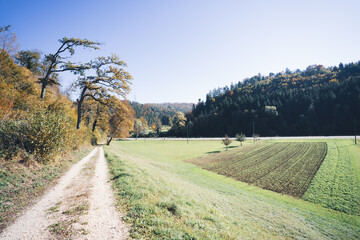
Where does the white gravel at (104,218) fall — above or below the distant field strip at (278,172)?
above

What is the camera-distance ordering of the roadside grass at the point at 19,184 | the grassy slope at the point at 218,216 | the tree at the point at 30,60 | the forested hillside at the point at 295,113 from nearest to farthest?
1. the grassy slope at the point at 218,216
2. the roadside grass at the point at 19,184
3. the tree at the point at 30,60
4. the forested hillside at the point at 295,113

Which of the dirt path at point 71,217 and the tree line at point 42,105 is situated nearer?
the dirt path at point 71,217

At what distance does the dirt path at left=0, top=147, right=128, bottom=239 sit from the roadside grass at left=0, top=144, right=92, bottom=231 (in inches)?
19.3

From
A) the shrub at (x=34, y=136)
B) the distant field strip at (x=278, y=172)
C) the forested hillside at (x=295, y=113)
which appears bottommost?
the distant field strip at (x=278, y=172)

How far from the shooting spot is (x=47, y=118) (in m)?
12.6

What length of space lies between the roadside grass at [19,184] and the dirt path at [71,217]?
490 millimetres

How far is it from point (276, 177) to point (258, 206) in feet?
35.1

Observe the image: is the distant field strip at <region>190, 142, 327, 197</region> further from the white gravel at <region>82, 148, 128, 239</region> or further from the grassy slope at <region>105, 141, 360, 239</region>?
the white gravel at <region>82, 148, 128, 239</region>

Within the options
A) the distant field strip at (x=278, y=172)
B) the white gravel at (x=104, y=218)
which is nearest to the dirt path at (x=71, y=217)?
the white gravel at (x=104, y=218)

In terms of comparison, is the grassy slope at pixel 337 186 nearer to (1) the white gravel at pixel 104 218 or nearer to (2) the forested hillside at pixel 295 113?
(1) the white gravel at pixel 104 218

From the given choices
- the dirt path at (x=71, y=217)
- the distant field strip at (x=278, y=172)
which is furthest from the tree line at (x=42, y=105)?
the distant field strip at (x=278, y=172)

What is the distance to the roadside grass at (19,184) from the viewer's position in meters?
6.19

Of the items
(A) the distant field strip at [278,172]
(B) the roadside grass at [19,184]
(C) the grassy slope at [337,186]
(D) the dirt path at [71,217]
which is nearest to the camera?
(D) the dirt path at [71,217]

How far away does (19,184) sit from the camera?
8.14 meters
